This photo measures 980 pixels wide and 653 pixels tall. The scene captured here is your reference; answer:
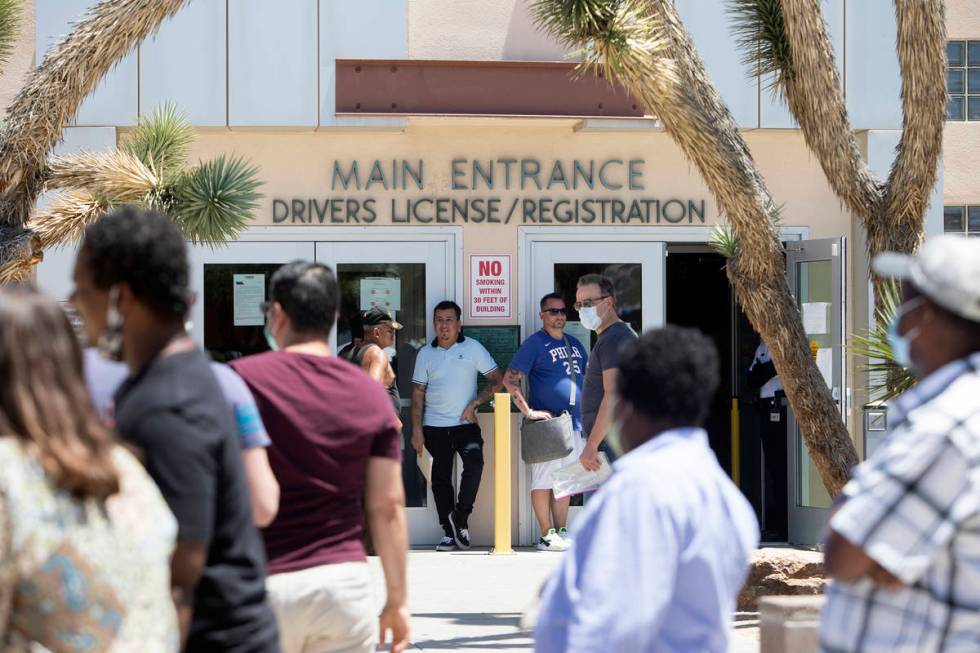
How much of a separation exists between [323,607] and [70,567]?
59.1 inches

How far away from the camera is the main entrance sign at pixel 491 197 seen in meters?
12.3

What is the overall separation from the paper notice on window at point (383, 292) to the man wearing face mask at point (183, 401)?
29.9 feet

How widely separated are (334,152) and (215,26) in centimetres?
139

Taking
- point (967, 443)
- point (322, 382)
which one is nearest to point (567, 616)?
point (967, 443)

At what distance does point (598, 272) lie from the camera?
1251 centimetres

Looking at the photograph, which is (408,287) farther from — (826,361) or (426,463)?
(826,361)

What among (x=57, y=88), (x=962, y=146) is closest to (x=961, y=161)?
(x=962, y=146)

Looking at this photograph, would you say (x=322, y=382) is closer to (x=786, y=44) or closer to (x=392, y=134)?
(x=786, y=44)

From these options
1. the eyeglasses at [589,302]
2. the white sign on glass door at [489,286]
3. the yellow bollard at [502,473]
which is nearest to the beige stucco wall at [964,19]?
the white sign on glass door at [489,286]

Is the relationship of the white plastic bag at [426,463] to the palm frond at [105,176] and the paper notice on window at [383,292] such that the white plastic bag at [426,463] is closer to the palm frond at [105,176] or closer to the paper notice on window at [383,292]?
the paper notice on window at [383,292]

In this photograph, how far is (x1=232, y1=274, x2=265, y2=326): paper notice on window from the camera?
1216 centimetres

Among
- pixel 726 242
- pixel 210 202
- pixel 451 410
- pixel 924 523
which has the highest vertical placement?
pixel 210 202

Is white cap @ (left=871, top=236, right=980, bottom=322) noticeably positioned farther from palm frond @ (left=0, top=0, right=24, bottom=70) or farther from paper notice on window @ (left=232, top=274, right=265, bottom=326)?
paper notice on window @ (left=232, top=274, right=265, bottom=326)

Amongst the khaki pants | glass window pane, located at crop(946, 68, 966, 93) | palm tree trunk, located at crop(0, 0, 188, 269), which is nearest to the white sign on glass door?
palm tree trunk, located at crop(0, 0, 188, 269)
